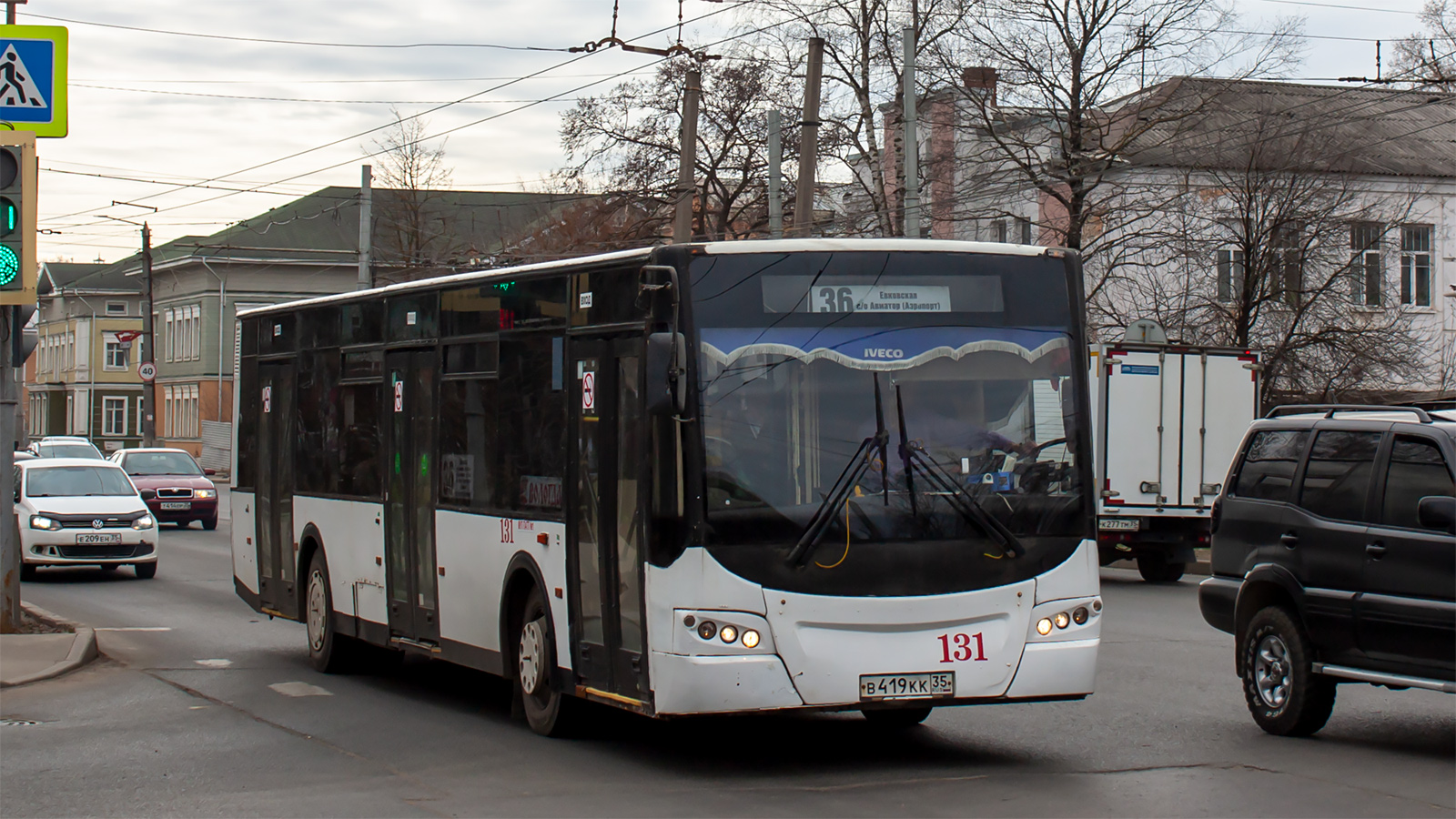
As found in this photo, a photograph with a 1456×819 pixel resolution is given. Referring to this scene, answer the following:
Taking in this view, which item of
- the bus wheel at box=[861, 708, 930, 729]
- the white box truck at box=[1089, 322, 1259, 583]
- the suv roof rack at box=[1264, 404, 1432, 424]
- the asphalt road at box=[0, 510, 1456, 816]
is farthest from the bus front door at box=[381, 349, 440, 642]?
the white box truck at box=[1089, 322, 1259, 583]

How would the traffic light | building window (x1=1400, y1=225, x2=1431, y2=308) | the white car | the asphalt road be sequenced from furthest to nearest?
building window (x1=1400, y1=225, x2=1431, y2=308) → the white car → the traffic light → the asphalt road

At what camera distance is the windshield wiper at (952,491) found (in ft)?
28.7

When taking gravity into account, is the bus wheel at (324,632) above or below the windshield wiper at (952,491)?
below

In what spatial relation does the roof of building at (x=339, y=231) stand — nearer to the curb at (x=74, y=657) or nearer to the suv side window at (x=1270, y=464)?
the curb at (x=74, y=657)

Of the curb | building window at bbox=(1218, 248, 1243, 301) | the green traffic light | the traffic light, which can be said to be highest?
building window at bbox=(1218, 248, 1243, 301)

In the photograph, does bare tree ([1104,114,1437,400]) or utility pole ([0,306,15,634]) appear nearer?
utility pole ([0,306,15,634])

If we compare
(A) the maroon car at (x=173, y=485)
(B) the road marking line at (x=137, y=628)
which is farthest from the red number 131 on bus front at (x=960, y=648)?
(A) the maroon car at (x=173, y=485)

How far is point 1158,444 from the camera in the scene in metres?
22.9

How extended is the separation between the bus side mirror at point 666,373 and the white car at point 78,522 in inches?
672

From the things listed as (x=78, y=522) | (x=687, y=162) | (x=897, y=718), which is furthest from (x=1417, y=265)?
(x=897, y=718)

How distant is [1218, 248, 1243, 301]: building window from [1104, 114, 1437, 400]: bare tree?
98mm

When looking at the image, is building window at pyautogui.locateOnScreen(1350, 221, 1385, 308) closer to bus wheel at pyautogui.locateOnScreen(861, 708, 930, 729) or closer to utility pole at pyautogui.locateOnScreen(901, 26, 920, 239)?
utility pole at pyautogui.locateOnScreen(901, 26, 920, 239)

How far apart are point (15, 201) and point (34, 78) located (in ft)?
3.48

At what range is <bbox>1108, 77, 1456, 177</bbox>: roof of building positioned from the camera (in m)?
35.7
